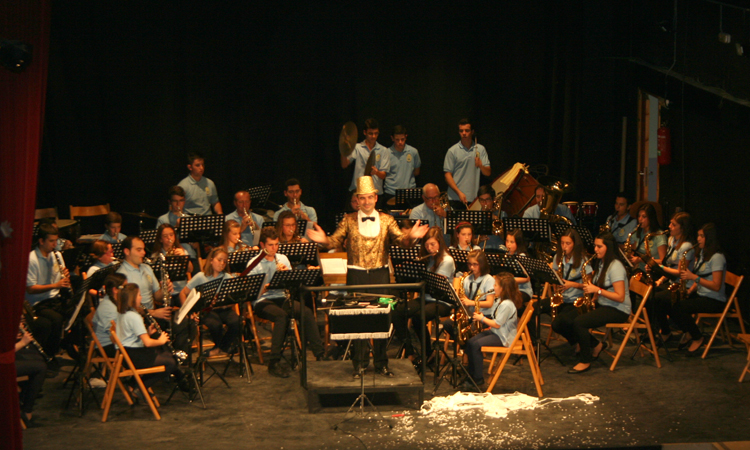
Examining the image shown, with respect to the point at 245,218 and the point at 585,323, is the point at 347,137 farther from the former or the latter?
the point at 585,323

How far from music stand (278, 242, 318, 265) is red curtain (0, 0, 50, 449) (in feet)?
11.8

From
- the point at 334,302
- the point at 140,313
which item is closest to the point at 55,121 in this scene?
the point at 140,313

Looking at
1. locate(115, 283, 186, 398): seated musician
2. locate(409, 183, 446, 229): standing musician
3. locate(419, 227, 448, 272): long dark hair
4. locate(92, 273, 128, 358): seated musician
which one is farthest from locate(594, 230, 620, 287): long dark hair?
locate(92, 273, 128, 358): seated musician

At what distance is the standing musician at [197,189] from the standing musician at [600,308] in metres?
5.09

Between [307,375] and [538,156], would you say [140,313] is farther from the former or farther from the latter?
[538,156]

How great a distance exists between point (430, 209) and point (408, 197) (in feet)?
1.66

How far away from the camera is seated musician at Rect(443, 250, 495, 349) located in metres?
7.21

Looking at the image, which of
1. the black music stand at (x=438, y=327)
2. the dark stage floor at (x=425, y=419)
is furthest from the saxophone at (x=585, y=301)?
the black music stand at (x=438, y=327)

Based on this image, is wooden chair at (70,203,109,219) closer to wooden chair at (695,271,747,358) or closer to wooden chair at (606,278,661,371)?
wooden chair at (606,278,661,371)

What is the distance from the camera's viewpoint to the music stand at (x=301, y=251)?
8.08m

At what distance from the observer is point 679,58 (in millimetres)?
10484

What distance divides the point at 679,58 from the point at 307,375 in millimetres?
7104

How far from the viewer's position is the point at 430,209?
9680 millimetres

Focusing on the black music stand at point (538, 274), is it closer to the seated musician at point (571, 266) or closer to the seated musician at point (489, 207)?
the seated musician at point (571, 266)
